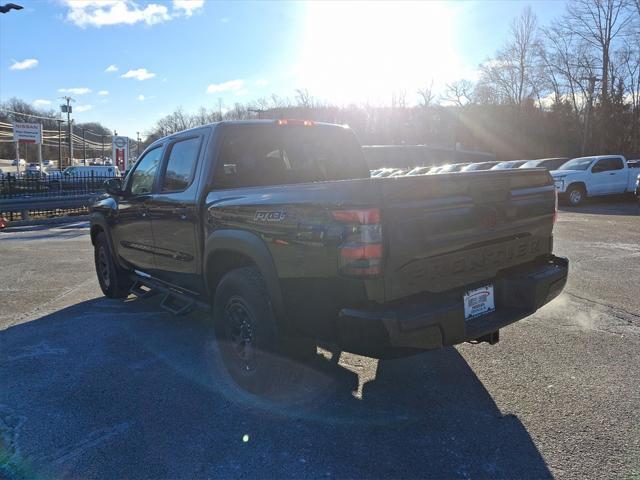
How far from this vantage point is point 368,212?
8.34ft

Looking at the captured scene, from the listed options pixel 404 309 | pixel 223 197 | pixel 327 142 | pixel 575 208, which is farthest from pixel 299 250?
pixel 575 208

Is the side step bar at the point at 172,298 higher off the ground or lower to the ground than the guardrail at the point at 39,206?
lower

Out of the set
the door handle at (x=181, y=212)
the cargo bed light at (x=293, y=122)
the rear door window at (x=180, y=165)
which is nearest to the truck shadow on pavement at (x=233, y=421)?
the door handle at (x=181, y=212)

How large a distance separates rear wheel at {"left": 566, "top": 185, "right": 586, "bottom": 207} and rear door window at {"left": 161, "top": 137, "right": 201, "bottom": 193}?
17.1 meters

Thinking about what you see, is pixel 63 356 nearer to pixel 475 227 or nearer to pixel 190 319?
pixel 190 319

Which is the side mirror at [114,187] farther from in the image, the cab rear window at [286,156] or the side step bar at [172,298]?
the cab rear window at [286,156]

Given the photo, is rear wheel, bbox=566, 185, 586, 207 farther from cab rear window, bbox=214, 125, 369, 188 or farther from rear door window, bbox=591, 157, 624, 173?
cab rear window, bbox=214, 125, 369, 188

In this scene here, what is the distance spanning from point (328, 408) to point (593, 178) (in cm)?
1853

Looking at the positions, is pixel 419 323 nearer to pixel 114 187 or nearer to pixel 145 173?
pixel 145 173

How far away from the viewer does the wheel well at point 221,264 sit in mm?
3553

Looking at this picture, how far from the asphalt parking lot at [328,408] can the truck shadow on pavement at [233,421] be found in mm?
12

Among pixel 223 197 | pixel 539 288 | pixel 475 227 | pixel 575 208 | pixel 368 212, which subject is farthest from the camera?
pixel 575 208

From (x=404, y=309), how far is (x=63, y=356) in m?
3.32

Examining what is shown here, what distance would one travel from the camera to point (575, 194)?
710 inches
